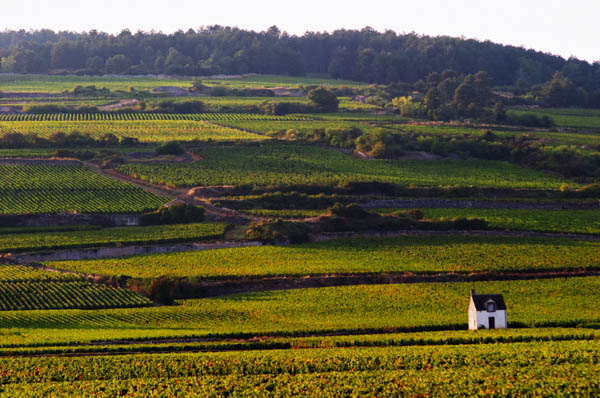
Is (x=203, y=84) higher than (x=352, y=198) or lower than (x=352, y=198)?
higher

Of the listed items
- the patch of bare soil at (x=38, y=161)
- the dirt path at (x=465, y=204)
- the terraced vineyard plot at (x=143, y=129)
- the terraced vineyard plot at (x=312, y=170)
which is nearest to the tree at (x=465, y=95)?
the terraced vineyard plot at (x=312, y=170)

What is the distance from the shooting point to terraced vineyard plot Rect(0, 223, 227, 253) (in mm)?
75062

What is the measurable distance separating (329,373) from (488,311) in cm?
1476

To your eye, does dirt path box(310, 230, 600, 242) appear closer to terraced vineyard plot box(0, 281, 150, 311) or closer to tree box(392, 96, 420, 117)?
terraced vineyard plot box(0, 281, 150, 311)

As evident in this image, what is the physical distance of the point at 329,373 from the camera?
134ft

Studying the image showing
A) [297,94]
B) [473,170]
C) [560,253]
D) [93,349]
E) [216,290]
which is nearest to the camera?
[93,349]

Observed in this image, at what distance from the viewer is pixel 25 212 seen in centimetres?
8594

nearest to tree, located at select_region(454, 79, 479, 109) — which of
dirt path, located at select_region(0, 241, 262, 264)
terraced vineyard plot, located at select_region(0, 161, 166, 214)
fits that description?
terraced vineyard plot, located at select_region(0, 161, 166, 214)

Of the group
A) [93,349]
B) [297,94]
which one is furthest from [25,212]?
[297,94]

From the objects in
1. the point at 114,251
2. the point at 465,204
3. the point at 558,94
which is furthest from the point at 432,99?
the point at 114,251

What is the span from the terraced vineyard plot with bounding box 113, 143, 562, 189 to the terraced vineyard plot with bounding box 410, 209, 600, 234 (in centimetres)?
1088

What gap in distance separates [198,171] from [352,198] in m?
23.3

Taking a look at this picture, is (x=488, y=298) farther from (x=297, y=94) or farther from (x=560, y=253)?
(x=297, y=94)

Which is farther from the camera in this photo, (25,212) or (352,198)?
(352,198)
